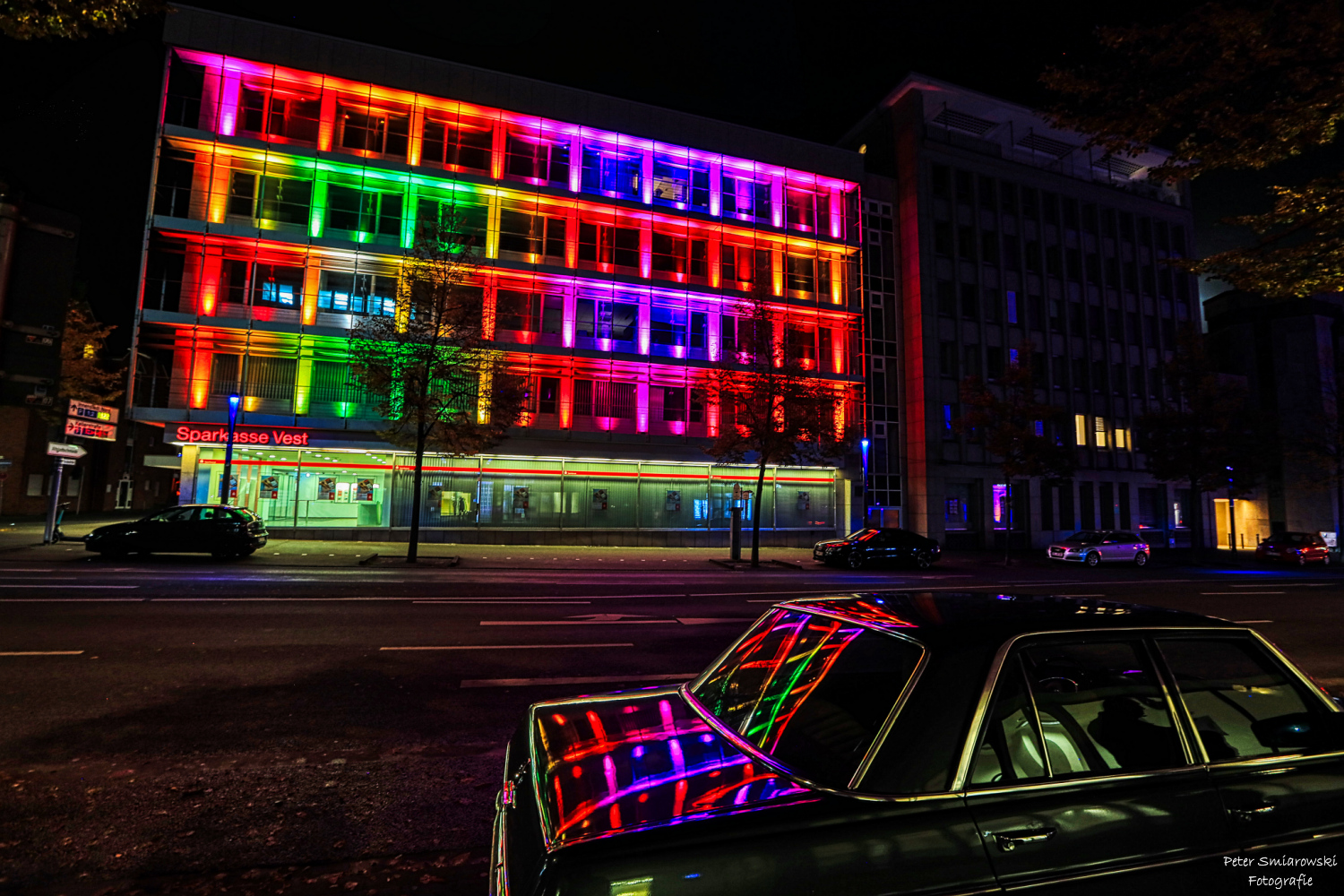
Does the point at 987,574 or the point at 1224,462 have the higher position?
the point at 1224,462

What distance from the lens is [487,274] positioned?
27375 millimetres

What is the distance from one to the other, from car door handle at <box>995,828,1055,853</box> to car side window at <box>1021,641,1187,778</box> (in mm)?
252

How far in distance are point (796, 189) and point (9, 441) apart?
41.0 metres

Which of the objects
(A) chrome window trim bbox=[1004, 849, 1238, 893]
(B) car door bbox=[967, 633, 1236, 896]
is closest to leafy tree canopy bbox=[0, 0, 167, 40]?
(B) car door bbox=[967, 633, 1236, 896]

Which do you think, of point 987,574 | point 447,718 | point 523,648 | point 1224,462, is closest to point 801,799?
point 447,718

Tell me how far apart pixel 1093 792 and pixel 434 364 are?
64.6 feet

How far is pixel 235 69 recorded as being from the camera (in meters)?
25.0

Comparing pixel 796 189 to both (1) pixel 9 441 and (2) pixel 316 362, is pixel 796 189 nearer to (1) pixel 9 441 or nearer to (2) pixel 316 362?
(2) pixel 316 362

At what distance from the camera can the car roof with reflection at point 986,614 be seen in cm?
239

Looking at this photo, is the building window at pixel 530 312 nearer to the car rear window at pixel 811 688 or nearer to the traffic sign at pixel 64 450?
the traffic sign at pixel 64 450

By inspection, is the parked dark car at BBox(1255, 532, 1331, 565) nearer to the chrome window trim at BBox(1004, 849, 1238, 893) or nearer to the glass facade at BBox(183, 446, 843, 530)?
the glass facade at BBox(183, 446, 843, 530)

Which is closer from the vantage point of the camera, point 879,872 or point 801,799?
point 879,872

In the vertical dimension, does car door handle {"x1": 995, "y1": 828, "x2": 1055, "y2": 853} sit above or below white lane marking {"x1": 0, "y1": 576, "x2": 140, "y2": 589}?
above

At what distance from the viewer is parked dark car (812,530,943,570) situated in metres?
21.4
